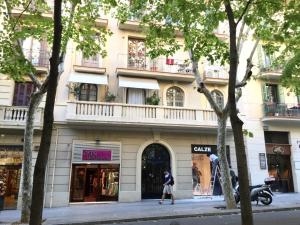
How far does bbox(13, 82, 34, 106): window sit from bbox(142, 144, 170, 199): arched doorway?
7.27 meters

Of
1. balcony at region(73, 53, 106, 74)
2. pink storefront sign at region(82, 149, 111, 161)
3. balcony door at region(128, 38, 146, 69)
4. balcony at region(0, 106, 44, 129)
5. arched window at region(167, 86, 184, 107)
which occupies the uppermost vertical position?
balcony door at region(128, 38, 146, 69)

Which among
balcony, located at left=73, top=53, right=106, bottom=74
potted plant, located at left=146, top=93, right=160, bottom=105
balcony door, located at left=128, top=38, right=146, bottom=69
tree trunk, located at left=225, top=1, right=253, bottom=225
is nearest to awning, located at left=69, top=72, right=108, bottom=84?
balcony, located at left=73, top=53, right=106, bottom=74

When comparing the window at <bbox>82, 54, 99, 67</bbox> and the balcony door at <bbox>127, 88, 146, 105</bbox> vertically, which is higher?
the window at <bbox>82, 54, 99, 67</bbox>

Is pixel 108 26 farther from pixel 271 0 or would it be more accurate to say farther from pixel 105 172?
pixel 271 0

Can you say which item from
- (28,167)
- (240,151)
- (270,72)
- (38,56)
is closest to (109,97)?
(38,56)

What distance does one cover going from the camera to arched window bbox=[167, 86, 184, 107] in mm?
19844

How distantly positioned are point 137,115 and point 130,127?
898mm

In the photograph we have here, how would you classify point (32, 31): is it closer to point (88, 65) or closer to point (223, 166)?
point (88, 65)

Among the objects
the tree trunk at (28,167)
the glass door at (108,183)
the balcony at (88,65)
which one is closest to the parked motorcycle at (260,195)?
the glass door at (108,183)

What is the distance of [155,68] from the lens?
64.5ft

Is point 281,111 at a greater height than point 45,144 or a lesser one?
greater

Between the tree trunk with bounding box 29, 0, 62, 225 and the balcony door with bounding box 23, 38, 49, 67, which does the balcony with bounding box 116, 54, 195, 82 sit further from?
the tree trunk with bounding box 29, 0, 62, 225

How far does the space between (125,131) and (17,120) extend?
225 inches

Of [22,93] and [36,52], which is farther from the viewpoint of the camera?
[36,52]
